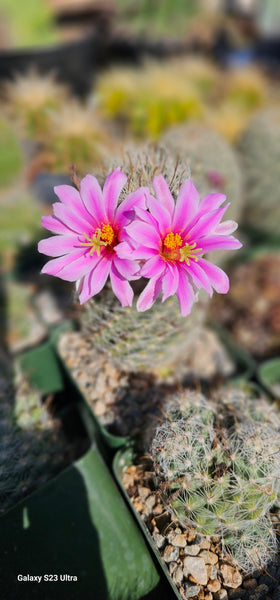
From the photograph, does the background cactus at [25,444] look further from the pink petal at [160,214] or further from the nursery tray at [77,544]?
the pink petal at [160,214]

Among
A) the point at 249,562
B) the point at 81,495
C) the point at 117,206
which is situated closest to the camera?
the point at 117,206

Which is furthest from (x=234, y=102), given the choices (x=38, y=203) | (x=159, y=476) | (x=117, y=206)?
(x=159, y=476)

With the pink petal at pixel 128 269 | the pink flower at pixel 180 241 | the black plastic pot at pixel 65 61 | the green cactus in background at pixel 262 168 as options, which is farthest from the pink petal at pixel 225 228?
the black plastic pot at pixel 65 61

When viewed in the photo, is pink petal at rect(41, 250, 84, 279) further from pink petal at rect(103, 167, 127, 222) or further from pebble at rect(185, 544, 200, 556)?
pebble at rect(185, 544, 200, 556)

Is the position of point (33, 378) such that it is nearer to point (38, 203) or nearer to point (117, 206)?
point (117, 206)

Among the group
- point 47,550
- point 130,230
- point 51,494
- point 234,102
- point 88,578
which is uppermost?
point 234,102

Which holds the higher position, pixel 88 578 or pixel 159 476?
pixel 159 476
